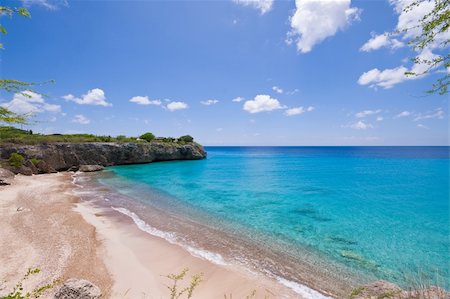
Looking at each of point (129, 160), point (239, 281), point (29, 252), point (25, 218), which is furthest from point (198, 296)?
point (129, 160)

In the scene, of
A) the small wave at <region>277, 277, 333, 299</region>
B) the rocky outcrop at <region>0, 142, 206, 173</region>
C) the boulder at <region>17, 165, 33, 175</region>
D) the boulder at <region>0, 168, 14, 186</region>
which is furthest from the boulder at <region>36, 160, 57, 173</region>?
the small wave at <region>277, 277, 333, 299</region>

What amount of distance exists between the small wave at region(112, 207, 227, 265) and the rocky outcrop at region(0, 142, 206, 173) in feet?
119

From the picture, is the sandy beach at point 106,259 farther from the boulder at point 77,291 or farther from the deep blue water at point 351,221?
the deep blue water at point 351,221

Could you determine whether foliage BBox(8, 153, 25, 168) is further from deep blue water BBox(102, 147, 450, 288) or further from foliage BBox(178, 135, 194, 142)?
foliage BBox(178, 135, 194, 142)

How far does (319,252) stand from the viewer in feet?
39.7

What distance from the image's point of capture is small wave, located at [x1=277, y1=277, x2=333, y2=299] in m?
8.38

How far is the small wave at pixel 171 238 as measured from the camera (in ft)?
36.1

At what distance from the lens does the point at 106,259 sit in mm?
10414

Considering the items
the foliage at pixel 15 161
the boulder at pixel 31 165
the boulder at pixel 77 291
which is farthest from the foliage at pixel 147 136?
the boulder at pixel 77 291

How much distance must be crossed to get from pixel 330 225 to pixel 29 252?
60.5 ft

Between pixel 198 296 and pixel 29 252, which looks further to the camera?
pixel 29 252

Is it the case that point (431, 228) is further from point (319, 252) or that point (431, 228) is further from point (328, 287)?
point (328, 287)

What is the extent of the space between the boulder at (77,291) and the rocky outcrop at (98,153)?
146 ft

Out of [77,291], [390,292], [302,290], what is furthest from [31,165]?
[390,292]
